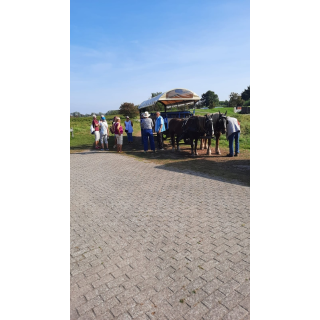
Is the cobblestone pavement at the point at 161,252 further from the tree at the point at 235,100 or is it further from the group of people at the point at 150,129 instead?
the tree at the point at 235,100

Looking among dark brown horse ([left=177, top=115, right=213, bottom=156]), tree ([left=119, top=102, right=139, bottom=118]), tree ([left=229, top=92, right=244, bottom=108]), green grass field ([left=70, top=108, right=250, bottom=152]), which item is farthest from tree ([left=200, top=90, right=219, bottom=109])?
dark brown horse ([left=177, top=115, right=213, bottom=156])

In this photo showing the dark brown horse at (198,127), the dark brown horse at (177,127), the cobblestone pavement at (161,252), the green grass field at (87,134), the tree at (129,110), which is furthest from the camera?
the tree at (129,110)

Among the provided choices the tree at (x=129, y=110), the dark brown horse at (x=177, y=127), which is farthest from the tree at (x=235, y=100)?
the dark brown horse at (x=177, y=127)

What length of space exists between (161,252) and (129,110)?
3314 cm

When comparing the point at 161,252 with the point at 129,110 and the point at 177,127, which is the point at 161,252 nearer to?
the point at 177,127

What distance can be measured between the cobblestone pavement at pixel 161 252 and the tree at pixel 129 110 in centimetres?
2972

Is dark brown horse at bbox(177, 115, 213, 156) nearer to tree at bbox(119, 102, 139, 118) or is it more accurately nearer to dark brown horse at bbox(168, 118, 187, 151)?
dark brown horse at bbox(168, 118, 187, 151)

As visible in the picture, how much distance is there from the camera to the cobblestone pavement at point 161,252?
220 cm

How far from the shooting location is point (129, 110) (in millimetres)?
34688

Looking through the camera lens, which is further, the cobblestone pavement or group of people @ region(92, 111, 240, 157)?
group of people @ region(92, 111, 240, 157)

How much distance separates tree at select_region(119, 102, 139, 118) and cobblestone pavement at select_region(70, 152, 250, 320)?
29.7 meters

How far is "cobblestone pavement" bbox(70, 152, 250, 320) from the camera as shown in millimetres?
2195

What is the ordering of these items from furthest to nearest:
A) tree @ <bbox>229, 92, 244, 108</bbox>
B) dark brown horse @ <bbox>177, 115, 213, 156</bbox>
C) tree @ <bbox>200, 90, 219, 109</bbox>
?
tree @ <bbox>200, 90, 219, 109</bbox>, tree @ <bbox>229, 92, 244, 108</bbox>, dark brown horse @ <bbox>177, 115, 213, 156</bbox>

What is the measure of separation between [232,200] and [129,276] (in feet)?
9.72
